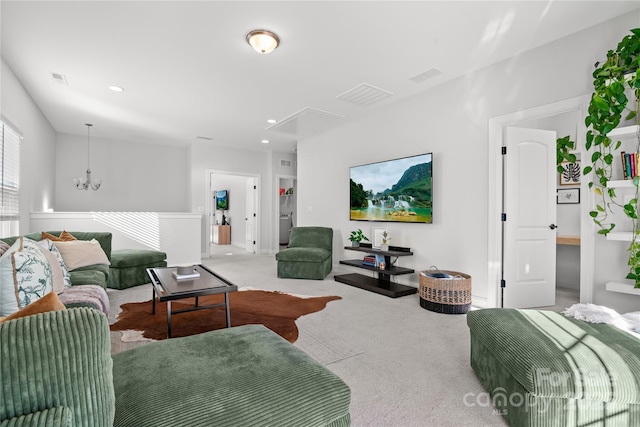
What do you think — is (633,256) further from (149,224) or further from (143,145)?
(143,145)

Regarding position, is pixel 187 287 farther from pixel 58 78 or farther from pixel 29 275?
pixel 58 78

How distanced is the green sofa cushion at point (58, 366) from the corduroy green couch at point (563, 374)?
1.60m

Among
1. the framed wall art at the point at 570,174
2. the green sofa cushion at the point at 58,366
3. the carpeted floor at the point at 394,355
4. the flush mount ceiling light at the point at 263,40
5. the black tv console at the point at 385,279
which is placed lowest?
the carpeted floor at the point at 394,355

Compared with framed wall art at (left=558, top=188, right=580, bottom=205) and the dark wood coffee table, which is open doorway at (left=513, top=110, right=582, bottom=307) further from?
the dark wood coffee table

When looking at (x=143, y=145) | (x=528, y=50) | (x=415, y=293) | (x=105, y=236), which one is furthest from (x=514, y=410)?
(x=143, y=145)

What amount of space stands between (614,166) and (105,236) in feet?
17.8

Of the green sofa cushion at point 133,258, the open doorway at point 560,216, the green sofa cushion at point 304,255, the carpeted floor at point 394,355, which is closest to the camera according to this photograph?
the carpeted floor at point 394,355

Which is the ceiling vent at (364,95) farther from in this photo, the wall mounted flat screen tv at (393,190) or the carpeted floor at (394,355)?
the carpeted floor at (394,355)

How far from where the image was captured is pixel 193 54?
3.17 m

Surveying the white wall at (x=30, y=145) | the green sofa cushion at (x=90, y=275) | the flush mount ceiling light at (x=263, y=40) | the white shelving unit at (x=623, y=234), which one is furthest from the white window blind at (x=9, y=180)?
the white shelving unit at (x=623, y=234)

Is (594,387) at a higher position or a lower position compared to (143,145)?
lower

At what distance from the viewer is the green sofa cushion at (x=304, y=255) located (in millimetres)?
4793

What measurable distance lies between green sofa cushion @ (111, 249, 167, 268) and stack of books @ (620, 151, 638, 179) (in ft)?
17.5

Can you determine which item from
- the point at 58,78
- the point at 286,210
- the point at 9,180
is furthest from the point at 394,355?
the point at 286,210
